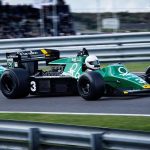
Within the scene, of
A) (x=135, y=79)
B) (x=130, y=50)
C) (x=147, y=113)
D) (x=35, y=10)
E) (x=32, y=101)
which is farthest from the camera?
(x=35, y=10)

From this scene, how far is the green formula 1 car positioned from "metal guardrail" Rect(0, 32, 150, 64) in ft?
14.1

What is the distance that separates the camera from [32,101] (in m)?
11.0

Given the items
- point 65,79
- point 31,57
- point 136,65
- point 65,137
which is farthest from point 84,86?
point 136,65

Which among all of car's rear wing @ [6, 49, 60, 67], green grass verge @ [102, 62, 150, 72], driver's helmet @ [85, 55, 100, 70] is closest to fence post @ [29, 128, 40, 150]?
driver's helmet @ [85, 55, 100, 70]

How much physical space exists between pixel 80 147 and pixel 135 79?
471cm

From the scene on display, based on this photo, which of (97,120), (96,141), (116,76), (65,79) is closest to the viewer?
(96,141)

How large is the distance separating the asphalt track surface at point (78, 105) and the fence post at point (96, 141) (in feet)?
11.6

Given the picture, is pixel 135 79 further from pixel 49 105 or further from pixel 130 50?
pixel 130 50

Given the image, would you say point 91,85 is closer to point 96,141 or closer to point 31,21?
point 96,141

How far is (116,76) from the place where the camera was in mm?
10258

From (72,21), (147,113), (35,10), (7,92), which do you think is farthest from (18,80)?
(35,10)

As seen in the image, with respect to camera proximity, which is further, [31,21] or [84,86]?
[31,21]

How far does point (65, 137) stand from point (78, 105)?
4.34m

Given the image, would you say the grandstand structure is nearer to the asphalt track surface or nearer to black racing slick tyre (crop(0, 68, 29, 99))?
black racing slick tyre (crop(0, 68, 29, 99))
